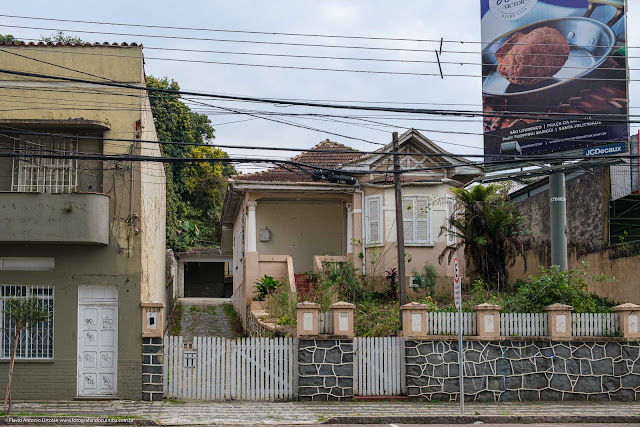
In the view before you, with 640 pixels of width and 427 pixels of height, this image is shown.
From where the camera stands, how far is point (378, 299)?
79.6 ft

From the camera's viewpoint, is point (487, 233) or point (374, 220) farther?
point (374, 220)

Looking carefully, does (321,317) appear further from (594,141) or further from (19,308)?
(594,141)

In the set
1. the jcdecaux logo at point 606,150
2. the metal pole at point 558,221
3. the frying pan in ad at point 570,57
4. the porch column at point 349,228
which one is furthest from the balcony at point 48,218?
the jcdecaux logo at point 606,150

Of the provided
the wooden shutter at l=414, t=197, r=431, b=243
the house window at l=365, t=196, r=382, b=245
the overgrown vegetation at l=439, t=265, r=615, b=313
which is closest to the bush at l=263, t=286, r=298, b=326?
the house window at l=365, t=196, r=382, b=245

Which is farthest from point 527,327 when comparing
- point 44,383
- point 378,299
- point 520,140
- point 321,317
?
point 44,383

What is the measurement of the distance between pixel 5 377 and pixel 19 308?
109 inches

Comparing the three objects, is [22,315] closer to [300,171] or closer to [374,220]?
[374,220]

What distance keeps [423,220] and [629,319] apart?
882 cm

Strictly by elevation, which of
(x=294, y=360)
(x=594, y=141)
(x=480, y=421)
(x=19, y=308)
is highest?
(x=594, y=141)

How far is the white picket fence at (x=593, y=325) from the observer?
60.8 feet

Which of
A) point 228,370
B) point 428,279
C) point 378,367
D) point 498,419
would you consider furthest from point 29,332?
point 428,279

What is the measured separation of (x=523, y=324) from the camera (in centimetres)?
1847

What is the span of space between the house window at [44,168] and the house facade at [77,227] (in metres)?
0.02

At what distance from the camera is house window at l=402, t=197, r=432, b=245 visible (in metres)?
26.1
